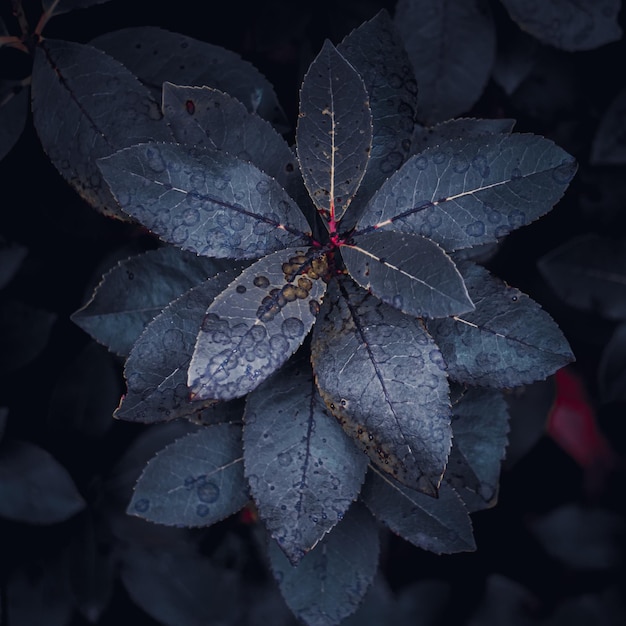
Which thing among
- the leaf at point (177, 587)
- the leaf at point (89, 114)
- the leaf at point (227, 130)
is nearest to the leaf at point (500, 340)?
the leaf at point (227, 130)

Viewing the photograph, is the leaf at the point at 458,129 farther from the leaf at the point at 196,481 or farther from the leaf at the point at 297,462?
the leaf at the point at 196,481

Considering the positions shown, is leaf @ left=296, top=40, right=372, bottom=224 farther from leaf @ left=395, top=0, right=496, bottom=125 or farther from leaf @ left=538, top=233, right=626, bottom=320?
leaf @ left=538, top=233, right=626, bottom=320

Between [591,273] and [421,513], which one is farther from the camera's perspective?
[591,273]

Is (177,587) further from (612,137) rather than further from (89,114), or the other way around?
(612,137)

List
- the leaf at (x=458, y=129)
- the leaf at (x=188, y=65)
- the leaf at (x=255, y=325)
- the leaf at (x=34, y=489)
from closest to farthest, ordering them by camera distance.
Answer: the leaf at (x=255, y=325) → the leaf at (x=458, y=129) → the leaf at (x=188, y=65) → the leaf at (x=34, y=489)

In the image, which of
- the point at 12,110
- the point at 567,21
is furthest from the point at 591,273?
the point at 12,110

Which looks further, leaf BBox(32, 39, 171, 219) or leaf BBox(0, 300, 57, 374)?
leaf BBox(0, 300, 57, 374)

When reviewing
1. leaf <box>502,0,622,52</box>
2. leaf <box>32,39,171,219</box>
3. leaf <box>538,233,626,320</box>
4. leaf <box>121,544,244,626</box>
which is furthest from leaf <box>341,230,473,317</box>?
leaf <box>121,544,244,626</box>
